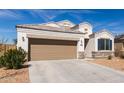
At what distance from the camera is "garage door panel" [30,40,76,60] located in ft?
49.5

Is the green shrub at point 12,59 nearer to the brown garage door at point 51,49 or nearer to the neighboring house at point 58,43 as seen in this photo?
the neighboring house at point 58,43

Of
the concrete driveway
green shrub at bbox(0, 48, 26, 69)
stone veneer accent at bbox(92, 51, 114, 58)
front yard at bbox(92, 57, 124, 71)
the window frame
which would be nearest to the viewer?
the concrete driveway

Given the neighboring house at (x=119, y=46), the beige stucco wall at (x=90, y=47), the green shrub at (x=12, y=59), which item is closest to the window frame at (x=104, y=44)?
the beige stucco wall at (x=90, y=47)

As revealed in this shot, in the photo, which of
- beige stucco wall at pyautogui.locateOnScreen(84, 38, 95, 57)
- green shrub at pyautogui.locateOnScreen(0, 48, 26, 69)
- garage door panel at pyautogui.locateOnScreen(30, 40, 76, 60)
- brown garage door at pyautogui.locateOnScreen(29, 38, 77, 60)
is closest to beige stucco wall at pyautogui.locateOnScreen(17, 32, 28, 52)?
brown garage door at pyautogui.locateOnScreen(29, 38, 77, 60)

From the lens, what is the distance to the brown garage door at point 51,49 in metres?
15.1

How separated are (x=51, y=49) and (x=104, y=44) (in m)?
7.14

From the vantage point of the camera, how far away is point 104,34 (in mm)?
19281

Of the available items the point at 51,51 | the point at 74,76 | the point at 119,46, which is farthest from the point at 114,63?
the point at 119,46

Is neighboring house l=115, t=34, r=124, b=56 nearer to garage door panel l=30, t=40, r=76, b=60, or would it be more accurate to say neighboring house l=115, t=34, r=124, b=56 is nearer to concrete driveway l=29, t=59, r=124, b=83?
garage door panel l=30, t=40, r=76, b=60
